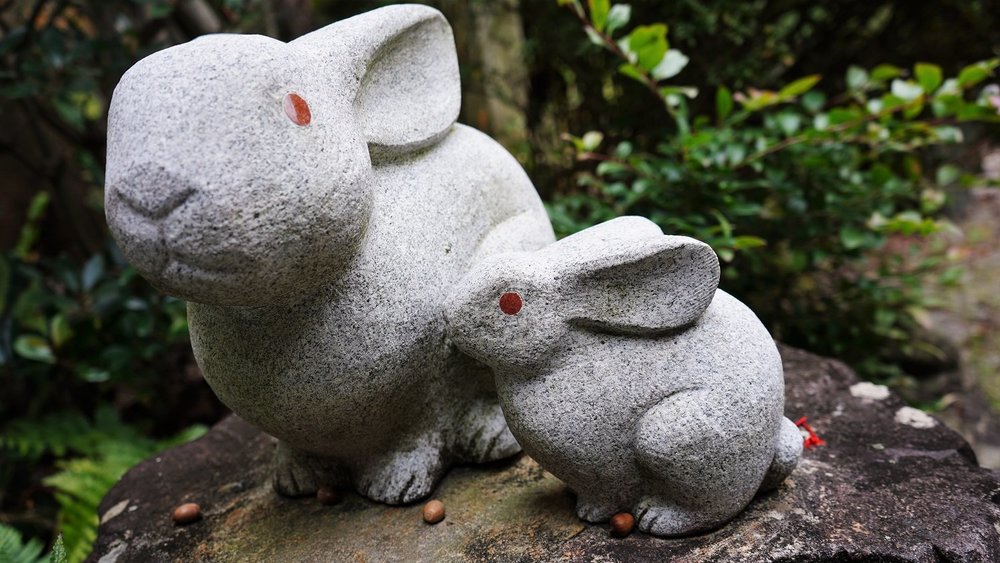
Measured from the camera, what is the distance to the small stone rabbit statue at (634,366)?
5.29ft

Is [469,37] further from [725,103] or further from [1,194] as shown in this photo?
[1,194]

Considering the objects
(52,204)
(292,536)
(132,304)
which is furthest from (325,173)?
(52,204)

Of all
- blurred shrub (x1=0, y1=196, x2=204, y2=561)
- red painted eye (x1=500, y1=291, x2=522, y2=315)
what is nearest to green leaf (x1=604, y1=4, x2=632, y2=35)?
red painted eye (x1=500, y1=291, x2=522, y2=315)

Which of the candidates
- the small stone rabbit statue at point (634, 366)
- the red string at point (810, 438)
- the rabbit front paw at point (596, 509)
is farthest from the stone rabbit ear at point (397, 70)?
the red string at point (810, 438)

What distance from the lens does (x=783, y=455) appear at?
176 centimetres

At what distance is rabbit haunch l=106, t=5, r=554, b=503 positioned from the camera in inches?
56.0

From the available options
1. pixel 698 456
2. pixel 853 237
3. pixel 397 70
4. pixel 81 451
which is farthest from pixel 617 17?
pixel 81 451

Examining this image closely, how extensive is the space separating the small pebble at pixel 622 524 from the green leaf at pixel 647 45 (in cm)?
141

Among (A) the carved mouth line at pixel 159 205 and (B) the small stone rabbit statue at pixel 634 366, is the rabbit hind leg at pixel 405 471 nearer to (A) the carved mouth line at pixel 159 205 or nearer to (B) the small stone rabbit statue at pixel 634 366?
(B) the small stone rabbit statue at pixel 634 366

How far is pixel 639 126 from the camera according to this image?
3.59m

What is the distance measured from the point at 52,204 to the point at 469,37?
2.38 metres

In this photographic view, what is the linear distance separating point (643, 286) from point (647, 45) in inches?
42.6

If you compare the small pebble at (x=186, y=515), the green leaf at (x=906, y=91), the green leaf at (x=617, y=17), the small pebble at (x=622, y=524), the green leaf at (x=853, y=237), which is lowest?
the green leaf at (x=853, y=237)

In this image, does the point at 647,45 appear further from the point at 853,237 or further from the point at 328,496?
the point at 328,496
